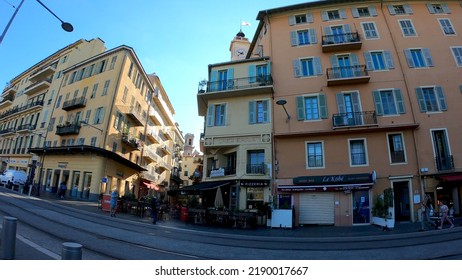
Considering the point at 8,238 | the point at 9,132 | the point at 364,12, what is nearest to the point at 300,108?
the point at 364,12

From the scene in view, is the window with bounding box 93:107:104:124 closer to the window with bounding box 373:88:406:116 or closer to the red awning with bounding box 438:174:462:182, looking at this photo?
the window with bounding box 373:88:406:116

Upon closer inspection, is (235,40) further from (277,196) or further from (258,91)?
(277,196)

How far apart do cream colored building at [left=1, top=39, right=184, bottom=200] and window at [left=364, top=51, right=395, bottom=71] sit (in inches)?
997

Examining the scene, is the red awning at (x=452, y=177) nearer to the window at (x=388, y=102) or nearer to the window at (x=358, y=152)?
the window at (x=358, y=152)

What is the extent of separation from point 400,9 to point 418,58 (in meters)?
5.39

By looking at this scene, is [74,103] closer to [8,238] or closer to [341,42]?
[341,42]

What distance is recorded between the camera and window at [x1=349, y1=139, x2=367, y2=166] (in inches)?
739

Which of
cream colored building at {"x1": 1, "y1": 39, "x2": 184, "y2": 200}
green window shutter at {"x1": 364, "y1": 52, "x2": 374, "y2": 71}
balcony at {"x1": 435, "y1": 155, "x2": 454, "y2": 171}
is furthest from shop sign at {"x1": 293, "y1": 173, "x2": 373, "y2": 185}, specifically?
cream colored building at {"x1": 1, "y1": 39, "x2": 184, "y2": 200}

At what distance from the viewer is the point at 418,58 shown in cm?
2069

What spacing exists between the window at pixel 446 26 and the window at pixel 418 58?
294cm

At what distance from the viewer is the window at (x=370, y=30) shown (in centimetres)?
2203

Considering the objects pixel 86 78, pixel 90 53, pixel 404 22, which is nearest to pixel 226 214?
pixel 404 22

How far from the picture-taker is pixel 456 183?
17.7 metres

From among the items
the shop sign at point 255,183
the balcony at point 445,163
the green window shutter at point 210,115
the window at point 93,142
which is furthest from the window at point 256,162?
the window at point 93,142
